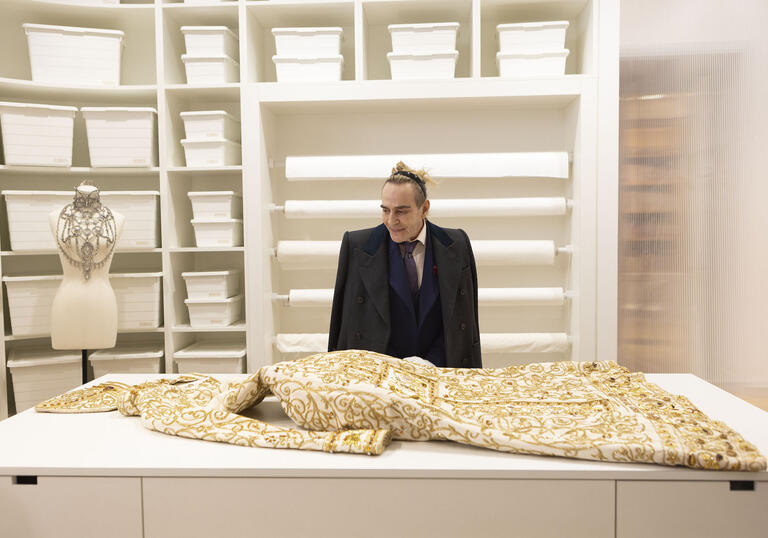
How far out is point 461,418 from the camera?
4.71 feet

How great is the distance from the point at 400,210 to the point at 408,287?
294 mm

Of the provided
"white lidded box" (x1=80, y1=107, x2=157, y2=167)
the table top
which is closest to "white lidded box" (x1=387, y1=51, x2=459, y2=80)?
"white lidded box" (x1=80, y1=107, x2=157, y2=167)

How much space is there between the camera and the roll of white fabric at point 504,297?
135 inches

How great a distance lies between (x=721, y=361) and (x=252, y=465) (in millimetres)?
3177

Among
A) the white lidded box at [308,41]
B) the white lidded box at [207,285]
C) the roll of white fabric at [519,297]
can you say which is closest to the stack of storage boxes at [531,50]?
the white lidded box at [308,41]

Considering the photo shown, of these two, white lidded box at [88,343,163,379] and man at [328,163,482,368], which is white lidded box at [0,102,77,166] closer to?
white lidded box at [88,343,163,379]

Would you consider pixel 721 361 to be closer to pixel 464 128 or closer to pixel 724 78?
pixel 724 78

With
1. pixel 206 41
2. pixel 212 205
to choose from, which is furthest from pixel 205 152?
pixel 206 41

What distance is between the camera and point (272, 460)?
1.36 meters

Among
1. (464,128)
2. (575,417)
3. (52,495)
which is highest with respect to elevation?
(464,128)

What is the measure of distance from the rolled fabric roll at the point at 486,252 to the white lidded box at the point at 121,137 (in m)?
0.87

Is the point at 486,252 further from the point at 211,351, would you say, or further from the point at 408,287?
the point at 211,351

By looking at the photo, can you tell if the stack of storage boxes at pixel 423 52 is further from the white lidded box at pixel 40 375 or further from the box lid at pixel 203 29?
the white lidded box at pixel 40 375

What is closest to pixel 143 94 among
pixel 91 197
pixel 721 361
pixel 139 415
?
pixel 91 197
